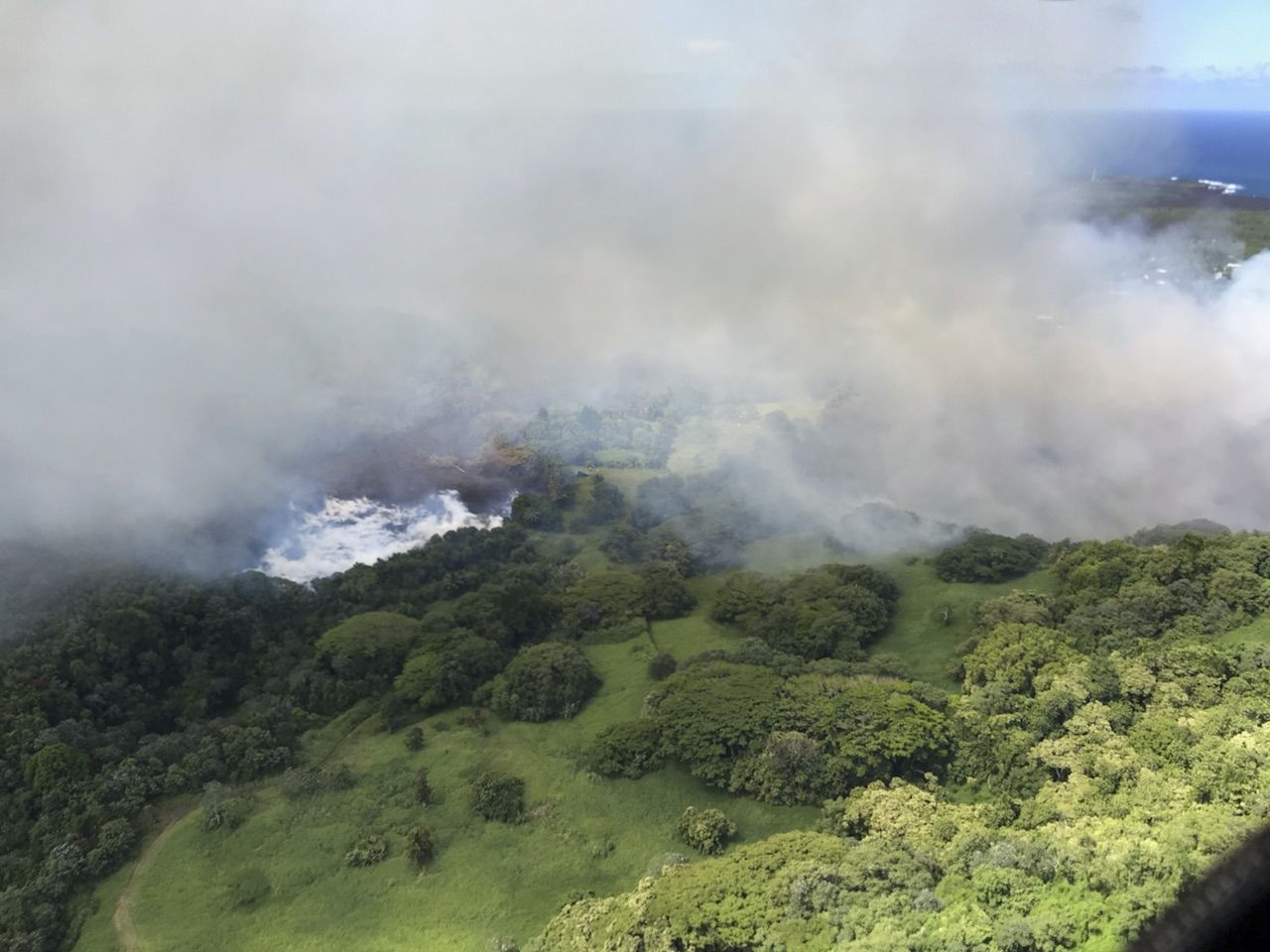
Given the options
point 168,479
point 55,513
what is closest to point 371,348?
point 168,479

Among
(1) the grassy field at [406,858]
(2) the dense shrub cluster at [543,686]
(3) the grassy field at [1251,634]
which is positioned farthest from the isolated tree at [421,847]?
(3) the grassy field at [1251,634]

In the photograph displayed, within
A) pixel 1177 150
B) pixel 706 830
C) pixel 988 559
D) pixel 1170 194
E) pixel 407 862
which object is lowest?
pixel 407 862

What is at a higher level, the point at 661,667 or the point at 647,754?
the point at 647,754

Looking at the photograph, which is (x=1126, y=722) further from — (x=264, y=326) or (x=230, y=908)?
(x=264, y=326)

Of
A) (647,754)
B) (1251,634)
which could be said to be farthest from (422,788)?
(1251,634)

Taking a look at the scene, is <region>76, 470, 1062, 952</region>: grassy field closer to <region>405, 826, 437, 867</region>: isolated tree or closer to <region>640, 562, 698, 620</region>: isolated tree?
<region>405, 826, 437, 867</region>: isolated tree

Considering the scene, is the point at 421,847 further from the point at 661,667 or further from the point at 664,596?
the point at 664,596

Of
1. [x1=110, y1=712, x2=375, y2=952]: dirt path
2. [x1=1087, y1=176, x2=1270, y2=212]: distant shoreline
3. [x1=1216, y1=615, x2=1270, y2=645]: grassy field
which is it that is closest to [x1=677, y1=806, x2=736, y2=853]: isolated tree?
[x1=110, y1=712, x2=375, y2=952]: dirt path
